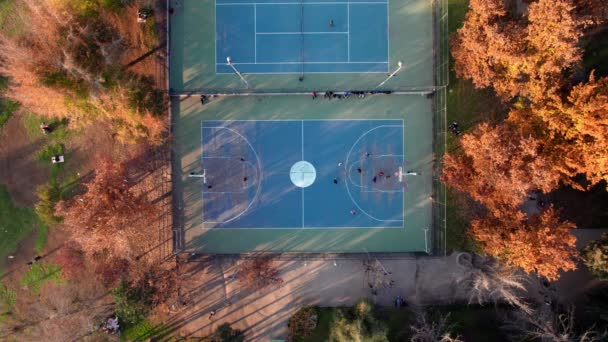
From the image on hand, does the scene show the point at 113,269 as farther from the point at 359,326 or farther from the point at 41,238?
the point at 359,326

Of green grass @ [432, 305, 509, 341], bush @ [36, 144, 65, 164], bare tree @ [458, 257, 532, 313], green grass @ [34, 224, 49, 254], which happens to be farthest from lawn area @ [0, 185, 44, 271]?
bare tree @ [458, 257, 532, 313]

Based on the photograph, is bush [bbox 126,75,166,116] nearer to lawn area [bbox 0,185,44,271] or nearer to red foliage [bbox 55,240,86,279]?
red foliage [bbox 55,240,86,279]

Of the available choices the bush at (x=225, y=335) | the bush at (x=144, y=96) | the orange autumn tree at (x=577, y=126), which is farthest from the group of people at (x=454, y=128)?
the bush at (x=225, y=335)

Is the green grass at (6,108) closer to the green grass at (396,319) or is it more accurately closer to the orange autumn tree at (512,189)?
the green grass at (396,319)

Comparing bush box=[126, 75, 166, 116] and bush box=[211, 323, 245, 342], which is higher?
bush box=[126, 75, 166, 116]

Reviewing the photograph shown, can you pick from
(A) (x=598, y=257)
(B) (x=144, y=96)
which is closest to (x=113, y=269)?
(B) (x=144, y=96)

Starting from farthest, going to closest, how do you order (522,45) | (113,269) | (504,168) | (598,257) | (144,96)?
(113,269), (144,96), (598,257), (522,45), (504,168)
